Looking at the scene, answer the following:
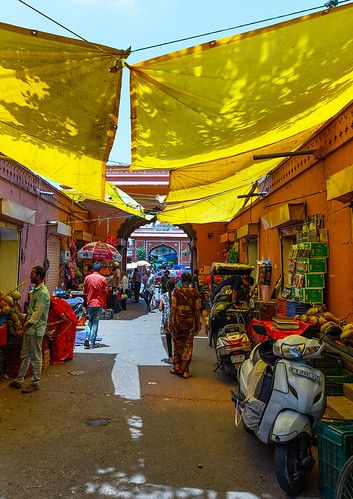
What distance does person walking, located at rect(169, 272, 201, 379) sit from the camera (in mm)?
6020

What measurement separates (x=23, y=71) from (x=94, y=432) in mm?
3483

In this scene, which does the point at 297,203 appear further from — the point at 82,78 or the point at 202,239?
the point at 202,239

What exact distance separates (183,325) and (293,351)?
310cm

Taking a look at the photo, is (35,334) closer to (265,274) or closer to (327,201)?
(327,201)

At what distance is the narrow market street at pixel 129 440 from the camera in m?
2.87

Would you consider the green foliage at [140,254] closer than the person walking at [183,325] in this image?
No

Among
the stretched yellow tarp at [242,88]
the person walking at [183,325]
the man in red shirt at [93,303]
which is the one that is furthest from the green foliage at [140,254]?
the stretched yellow tarp at [242,88]

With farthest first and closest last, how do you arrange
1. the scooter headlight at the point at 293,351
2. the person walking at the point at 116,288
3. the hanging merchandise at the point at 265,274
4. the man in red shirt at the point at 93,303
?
1. the person walking at the point at 116,288
2. the hanging merchandise at the point at 265,274
3. the man in red shirt at the point at 93,303
4. the scooter headlight at the point at 293,351

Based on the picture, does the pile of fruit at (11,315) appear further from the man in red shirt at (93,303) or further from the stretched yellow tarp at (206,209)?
the stretched yellow tarp at (206,209)

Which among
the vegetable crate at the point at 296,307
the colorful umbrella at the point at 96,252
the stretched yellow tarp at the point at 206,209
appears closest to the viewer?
the vegetable crate at the point at 296,307

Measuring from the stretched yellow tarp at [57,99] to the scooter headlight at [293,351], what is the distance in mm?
2709

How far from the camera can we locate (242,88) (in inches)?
126

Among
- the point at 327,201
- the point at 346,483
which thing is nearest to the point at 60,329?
the point at 327,201

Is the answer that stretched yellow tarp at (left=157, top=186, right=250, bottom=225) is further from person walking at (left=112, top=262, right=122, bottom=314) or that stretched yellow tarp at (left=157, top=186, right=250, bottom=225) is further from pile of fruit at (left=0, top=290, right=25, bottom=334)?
pile of fruit at (left=0, top=290, right=25, bottom=334)
